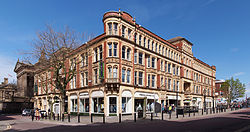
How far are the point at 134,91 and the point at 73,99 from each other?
1306 centimetres

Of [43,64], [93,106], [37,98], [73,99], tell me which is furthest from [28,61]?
[37,98]

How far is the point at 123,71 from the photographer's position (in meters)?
29.3

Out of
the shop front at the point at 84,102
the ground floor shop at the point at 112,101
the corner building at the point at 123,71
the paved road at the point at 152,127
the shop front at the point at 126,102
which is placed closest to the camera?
the paved road at the point at 152,127

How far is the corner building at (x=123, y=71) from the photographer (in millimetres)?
28000

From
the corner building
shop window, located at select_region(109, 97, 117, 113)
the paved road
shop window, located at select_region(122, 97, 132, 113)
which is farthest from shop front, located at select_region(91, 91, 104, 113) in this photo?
the paved road

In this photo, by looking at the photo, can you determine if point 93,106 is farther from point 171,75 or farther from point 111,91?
point 171,75

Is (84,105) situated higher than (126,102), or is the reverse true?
(126,102)

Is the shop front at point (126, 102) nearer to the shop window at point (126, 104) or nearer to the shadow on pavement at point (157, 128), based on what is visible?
the shop window at point (126, 104)

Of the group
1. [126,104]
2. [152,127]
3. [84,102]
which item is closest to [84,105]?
[84,102]

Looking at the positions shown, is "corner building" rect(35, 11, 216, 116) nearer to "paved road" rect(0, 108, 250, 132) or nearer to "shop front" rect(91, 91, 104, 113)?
"shop front" rect(91, 91, 104, 113)

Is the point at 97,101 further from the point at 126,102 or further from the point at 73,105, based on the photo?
the point at 73,105

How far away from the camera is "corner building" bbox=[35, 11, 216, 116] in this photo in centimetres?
2800

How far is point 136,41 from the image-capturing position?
32.4 metres

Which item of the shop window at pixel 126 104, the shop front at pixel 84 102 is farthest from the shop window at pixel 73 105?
the shop window at pixel 126 104
